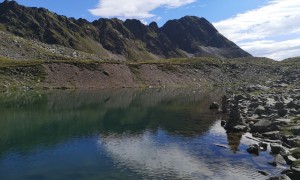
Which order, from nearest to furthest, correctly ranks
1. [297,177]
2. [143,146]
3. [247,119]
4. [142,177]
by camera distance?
[297,177]
[142,177]
[143,146]
[247,119]

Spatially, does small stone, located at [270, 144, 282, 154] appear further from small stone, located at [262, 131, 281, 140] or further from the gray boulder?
the gray boulder

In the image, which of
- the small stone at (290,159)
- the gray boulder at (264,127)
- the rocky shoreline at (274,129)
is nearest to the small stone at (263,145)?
the rocky shoreline at (274,129)

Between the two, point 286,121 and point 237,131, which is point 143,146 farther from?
point 286,121

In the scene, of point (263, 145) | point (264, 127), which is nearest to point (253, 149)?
point (263, 145)

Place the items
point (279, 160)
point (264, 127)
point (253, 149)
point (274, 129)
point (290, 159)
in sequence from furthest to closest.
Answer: point (264, 127) → point (274, 129) → point (253, 149) → point (279, 160) → point (290, 159)

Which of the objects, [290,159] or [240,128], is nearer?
[290,159]

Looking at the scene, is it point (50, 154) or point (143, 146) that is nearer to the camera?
point (50, 154)

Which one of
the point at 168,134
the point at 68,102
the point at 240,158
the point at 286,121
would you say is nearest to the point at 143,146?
the point at 168,134

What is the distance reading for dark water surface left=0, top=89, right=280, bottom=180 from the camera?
4603cm

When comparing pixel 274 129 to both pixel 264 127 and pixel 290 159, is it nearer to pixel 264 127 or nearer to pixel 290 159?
pixel 264 127

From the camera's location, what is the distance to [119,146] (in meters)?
60.6

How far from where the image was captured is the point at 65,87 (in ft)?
577

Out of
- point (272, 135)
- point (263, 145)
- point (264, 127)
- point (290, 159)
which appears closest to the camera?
point (290, 159)

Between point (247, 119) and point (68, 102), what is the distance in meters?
66.4
